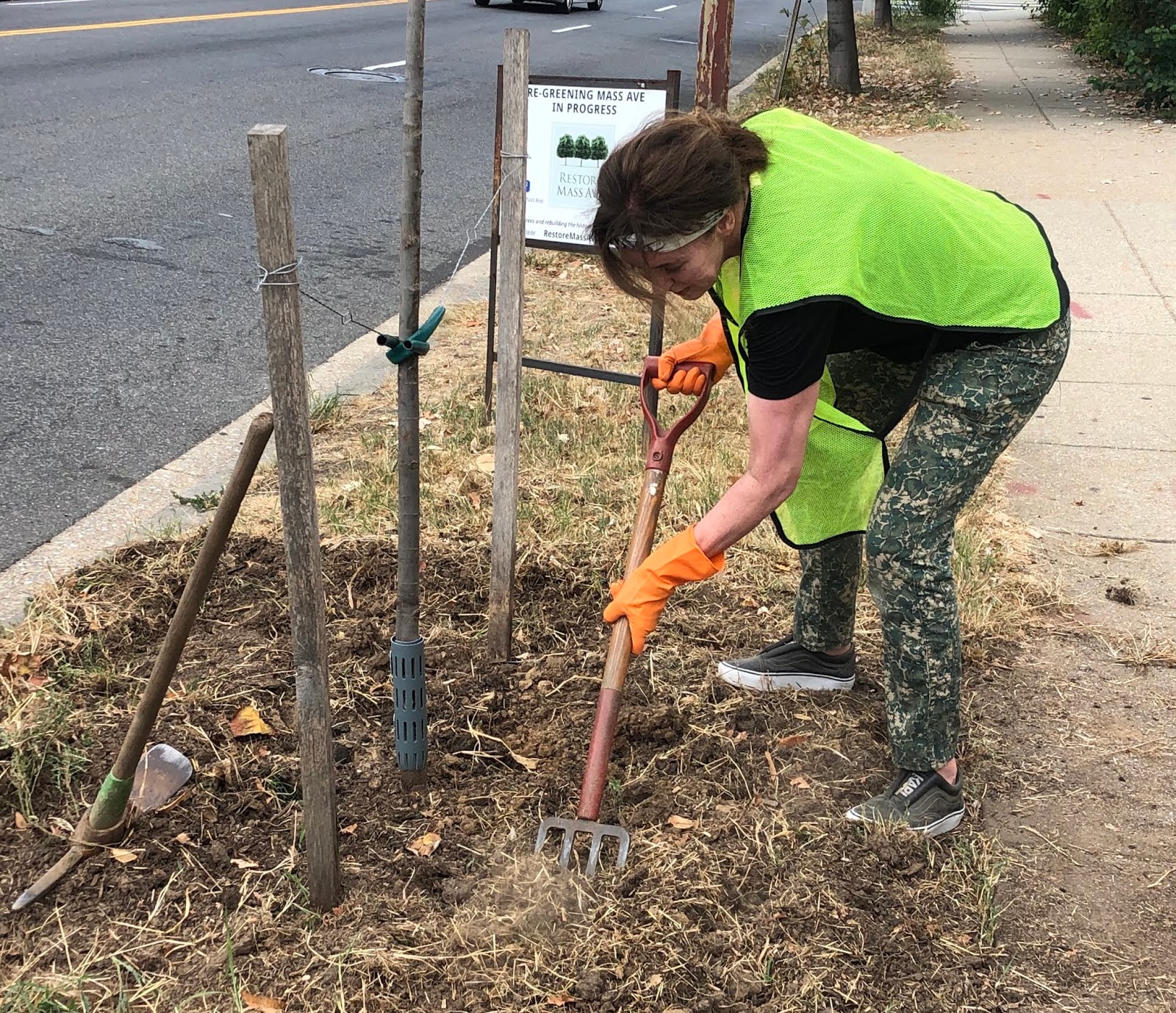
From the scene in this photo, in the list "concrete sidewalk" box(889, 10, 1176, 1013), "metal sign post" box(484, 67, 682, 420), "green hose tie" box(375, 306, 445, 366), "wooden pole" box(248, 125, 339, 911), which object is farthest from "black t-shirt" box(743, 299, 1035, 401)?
"metal sign post" box(484, 67, 682, 420)

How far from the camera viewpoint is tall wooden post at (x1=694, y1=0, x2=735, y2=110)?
549 cm

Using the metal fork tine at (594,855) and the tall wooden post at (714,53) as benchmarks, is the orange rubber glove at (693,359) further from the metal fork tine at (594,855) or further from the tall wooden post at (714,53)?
the tall wooden post at (714,53)

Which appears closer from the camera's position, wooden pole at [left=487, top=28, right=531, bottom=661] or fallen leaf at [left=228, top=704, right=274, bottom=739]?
fallen leaf at [left=228, top=704, right=274, bottom=739]

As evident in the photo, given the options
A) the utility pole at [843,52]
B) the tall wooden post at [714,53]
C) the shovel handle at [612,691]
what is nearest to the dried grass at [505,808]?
the shovel handle at [612,691]

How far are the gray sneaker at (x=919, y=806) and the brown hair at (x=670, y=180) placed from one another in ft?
4.72

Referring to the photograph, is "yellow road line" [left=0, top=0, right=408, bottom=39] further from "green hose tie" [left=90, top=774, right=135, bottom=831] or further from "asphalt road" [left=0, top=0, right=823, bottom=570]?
"green hose tie" [left=90, top=774, right=135, bottom=831]

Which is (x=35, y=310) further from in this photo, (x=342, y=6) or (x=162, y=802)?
(x=342, y=6)

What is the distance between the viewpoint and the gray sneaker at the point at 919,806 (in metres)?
2.78

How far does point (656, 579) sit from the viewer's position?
2520 millimetres

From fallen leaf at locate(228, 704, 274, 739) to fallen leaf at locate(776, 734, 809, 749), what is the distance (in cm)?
130

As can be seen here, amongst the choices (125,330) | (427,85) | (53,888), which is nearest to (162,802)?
(53,888)

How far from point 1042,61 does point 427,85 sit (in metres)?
9.95

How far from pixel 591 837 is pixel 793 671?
936 millimetres

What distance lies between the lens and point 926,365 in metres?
2.60
